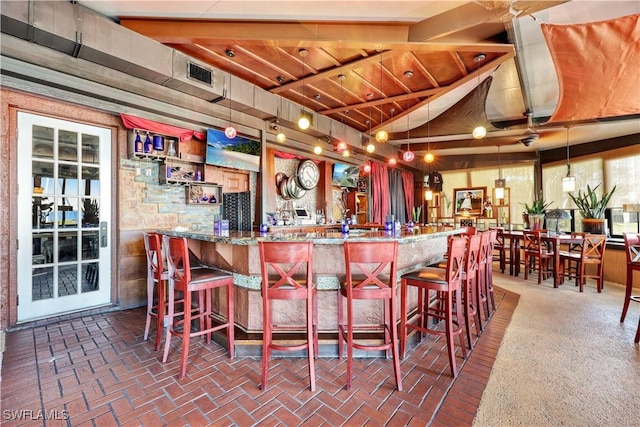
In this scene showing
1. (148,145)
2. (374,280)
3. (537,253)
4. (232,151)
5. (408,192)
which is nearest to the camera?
(374,280)

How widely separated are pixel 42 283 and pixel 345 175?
6.64 meters

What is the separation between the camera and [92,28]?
3.30 meters

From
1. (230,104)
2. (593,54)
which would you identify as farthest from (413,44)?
(230,104)

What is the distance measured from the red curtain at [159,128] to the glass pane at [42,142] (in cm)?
85

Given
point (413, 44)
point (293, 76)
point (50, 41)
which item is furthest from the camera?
point (293, 76)

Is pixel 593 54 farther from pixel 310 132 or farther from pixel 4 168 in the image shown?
pixel 4 168

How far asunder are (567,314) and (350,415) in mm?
3865

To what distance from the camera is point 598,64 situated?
3.43 m

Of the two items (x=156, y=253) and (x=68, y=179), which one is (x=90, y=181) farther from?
(x=156, y=253)

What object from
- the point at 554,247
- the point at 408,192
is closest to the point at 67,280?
the point at 554,247

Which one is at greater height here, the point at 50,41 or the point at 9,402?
the point at 50,41

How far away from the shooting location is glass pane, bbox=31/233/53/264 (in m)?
3.53

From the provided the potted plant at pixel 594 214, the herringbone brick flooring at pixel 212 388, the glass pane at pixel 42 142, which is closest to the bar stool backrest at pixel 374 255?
the herringbone brick flooring at pixel 212 388

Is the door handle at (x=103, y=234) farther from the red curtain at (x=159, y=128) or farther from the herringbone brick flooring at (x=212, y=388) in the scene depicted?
the red curtain at (x=159, y=128)
